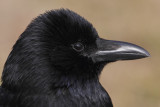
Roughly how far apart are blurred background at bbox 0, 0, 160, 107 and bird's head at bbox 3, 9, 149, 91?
458cm

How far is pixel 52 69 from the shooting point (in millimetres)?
5180

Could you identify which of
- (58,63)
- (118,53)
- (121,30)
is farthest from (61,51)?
(121,30)

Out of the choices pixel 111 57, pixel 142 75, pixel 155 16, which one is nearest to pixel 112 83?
pixel 142 75

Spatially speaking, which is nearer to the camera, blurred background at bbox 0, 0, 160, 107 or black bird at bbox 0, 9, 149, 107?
black bird at bbox 0, 9, 149, 107

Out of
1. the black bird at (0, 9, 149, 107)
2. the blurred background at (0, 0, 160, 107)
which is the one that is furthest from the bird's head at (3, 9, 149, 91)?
the blurred background at (0, 0, 160, 107)

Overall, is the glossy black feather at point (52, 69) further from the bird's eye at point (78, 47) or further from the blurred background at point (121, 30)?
the blurred background at point (121, 30)

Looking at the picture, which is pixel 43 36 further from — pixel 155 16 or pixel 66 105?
pixel 155 16

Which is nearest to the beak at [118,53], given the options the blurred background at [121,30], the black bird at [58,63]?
the black bird at [58,63]

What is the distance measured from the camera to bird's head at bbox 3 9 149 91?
5145mm

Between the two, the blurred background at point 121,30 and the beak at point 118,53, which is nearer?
the beak at point 118,53

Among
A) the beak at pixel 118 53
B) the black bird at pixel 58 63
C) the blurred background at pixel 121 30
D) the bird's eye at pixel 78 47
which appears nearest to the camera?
the black bird at pixel 58 63

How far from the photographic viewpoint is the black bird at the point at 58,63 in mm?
5133

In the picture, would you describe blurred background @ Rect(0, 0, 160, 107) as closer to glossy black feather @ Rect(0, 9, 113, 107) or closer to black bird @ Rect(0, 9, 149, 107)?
black bird @ Rect(0, 9, 149, 107)

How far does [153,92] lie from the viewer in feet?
34.0
